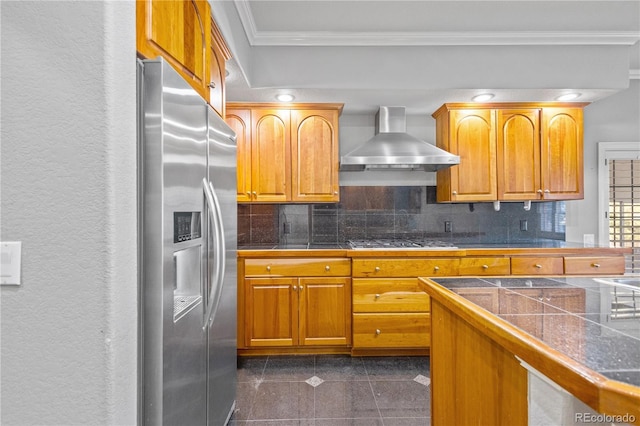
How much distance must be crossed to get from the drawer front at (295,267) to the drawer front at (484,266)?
960 millimetres

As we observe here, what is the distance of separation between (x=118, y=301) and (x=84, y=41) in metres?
0.68

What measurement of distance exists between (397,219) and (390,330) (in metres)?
1.12

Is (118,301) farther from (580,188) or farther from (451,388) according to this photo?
(580,188)

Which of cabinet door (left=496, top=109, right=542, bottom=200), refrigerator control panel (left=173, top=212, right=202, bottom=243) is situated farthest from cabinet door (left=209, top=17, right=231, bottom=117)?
cabinet door (left=496, top=109, right=542, bottom=200)

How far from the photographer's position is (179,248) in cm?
119

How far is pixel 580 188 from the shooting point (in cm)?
304

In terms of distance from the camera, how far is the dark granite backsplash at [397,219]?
3.34 meters

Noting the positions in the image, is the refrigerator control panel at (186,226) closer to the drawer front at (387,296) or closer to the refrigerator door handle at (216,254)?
the refrigerator door handle at (216,254)

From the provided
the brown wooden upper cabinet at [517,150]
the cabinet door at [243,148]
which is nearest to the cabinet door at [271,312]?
the cabinet door at [243,148]

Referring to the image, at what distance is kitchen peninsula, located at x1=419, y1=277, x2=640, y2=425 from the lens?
615mm

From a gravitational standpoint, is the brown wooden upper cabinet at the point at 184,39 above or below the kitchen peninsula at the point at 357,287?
above

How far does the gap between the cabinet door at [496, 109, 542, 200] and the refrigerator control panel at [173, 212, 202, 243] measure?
273 cm

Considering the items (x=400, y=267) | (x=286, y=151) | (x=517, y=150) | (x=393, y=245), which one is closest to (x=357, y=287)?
(x=400, y=267)

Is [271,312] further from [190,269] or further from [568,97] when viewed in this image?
[568,97]
